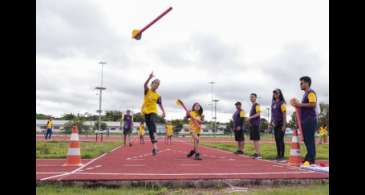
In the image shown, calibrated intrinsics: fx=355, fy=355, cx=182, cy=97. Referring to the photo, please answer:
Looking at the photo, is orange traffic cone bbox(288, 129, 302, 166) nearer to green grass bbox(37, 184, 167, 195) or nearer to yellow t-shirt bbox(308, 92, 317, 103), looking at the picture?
yellow t-shirt bbox(308, 92, 317, 103)

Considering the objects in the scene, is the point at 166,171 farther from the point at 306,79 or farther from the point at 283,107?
the point at 283,107

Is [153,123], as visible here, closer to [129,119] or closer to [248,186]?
[248,186]

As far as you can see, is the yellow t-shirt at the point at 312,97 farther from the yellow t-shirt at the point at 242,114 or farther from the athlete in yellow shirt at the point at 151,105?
the yellow t-shirt at the point at 242,114

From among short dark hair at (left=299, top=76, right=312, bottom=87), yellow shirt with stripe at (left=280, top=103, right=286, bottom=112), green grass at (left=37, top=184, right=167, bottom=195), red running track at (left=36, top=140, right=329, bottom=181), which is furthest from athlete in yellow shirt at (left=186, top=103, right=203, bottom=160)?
green grass at (left=37, top=184, right=167, bottom=195)

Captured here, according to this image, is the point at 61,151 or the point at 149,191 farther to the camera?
the point at 61,151

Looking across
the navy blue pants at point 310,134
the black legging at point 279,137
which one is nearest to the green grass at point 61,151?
the black legging at point 279,137

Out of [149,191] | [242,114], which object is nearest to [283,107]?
[242,114]

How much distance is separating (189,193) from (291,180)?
5.93ft

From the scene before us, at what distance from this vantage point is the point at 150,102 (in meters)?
9.36

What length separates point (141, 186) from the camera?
4.94 m

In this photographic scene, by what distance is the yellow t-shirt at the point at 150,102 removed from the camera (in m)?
9.34
